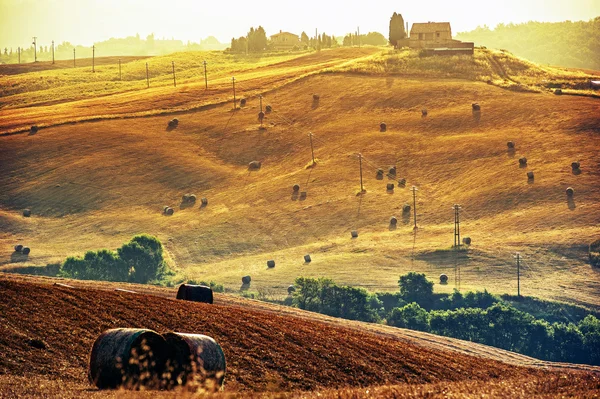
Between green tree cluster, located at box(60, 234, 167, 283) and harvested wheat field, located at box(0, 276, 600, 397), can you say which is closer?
harvested wheat field, located at box(0, 276, 600, 397)

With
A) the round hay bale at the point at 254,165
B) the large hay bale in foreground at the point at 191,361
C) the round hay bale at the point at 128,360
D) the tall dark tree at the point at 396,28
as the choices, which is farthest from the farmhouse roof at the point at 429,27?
the round hay bale at the point at 128,360

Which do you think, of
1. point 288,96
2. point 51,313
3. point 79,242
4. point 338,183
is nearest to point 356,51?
point 288,96

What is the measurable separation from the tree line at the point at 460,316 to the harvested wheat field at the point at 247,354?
40.3m

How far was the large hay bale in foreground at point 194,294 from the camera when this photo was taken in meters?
44.5

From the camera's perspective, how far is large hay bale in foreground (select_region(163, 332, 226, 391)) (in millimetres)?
25391

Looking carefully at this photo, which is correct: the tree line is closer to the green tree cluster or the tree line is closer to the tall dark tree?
the green tree cluster

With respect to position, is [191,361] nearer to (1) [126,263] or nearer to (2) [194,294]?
(2) [194,294]

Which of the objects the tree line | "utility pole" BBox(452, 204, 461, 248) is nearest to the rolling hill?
"utility pole" BBox(452, 204, 461, 248)

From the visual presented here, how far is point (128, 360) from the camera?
2497 cm

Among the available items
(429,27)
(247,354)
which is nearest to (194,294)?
(247,354)

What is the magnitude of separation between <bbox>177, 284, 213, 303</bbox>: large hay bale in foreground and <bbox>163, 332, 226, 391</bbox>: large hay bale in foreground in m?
18.4

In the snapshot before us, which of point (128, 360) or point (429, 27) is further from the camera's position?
point (429, 27)

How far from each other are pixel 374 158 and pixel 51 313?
91190mm

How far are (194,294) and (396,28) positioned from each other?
133 metres
